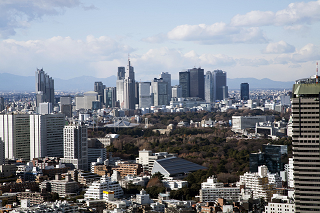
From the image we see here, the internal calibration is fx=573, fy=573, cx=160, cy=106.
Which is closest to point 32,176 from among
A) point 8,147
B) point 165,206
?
point 8,147

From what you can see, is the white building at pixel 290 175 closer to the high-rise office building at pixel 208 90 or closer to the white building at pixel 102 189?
the white building at pixel 102 189

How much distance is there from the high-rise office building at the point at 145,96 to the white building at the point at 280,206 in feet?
312

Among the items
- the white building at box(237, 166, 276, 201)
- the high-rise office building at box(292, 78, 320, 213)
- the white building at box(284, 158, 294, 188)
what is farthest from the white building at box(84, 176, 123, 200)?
the high-rise office building at box(292, 78, 320, 213)

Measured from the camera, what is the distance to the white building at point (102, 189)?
26172 millimetres

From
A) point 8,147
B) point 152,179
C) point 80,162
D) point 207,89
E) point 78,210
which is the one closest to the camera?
point 78,210

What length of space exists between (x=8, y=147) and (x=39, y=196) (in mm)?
13949

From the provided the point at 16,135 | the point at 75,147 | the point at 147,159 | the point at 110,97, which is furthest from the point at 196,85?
the point at 75,147

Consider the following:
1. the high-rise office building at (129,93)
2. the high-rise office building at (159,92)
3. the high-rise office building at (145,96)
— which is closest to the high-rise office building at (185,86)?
the high-rise office building at (159,92)

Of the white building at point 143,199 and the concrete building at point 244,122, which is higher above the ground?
the concrete building at point 244,122

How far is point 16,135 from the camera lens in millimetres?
39750

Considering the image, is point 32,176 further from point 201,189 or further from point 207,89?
point 207,89

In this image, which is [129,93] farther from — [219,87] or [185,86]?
[219,87]

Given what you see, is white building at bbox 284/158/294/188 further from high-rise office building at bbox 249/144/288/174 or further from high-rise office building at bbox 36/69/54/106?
high-rise office building at bbox 36/69/54/106

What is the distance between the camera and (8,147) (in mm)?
39594
